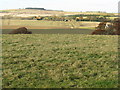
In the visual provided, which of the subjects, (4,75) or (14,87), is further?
(4,75)

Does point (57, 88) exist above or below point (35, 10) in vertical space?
below

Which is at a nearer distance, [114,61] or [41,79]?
[41,79]

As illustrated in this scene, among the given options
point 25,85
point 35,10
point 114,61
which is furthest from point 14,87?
point 35,10

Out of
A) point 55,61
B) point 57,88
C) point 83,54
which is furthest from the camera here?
point 83,54

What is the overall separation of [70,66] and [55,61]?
145 cm

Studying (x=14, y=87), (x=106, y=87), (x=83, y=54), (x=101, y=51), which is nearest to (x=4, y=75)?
(x=14, y=87)

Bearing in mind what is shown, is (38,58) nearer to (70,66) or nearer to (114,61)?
(70,66)

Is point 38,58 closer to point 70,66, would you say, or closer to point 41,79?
point 70,66

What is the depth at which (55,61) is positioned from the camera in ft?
44.5

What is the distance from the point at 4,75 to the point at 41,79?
6.80 ft

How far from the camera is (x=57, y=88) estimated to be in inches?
356

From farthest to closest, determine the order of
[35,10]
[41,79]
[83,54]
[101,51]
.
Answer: [35,10] → [101,51] → [83,54] → [41,79]

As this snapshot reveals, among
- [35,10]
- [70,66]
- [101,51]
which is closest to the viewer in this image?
[70,66]

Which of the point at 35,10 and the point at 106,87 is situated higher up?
the point at 35,10
